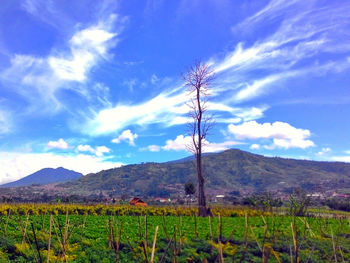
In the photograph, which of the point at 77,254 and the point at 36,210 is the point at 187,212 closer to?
the point at 36,210

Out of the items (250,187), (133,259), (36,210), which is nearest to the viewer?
(133,259)

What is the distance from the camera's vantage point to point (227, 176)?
168 meters

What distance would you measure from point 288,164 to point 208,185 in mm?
55868

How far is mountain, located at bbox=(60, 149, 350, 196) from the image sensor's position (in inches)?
5640

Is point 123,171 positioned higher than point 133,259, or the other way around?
point 123,171

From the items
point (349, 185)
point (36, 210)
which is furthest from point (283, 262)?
point (349, 185)

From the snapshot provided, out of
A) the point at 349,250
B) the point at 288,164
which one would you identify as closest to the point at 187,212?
the point at 349,250

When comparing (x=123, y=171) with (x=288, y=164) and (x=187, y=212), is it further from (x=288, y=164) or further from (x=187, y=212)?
(x=187, y=212)

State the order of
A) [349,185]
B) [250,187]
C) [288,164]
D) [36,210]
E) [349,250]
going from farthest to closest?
[288,164] → [250,187] → [349,185] → [36,210] → [349,250]

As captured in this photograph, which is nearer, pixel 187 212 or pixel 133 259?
pixel 133 259

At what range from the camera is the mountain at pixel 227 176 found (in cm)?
14325

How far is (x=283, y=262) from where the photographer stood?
9844 mm

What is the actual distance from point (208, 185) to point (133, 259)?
14985cm

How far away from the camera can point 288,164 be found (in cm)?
18538
